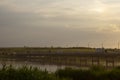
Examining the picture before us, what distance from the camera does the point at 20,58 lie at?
4503 inches

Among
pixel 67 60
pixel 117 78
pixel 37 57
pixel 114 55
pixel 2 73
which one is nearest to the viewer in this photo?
pixel 2 73

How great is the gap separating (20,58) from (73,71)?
7914cm

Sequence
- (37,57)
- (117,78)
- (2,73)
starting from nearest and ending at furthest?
(2,73), (117,78), (37,57)

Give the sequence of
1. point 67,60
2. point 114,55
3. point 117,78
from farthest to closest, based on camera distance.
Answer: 1. point 67,60
2. point 114,55
3. point 117,78

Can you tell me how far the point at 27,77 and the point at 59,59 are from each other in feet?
307

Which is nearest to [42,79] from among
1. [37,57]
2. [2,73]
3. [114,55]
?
[2,73]

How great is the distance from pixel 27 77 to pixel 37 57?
98702 mm

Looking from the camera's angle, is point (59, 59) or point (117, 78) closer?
point (117, 78)

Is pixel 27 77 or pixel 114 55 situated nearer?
pixel 27 77

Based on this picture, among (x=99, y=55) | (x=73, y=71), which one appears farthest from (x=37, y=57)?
(x=73, y=71)

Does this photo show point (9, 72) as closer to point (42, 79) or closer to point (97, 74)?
point (42, 79)

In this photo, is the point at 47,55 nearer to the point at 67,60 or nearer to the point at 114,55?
the point at 67,60

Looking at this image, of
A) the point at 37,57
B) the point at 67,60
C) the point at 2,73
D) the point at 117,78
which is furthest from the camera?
the point at 37,57

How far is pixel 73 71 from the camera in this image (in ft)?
119
